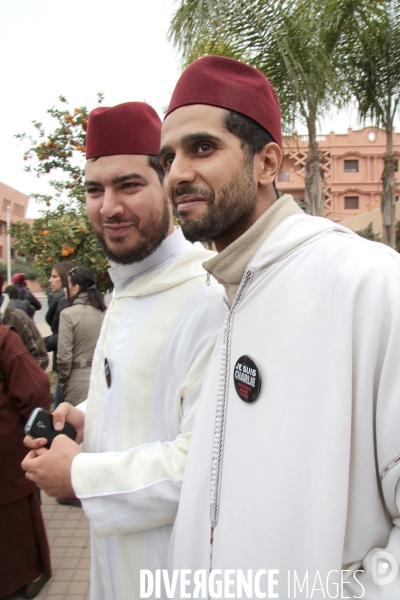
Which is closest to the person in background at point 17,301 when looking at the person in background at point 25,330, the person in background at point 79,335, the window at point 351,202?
the person in background at point 79,335

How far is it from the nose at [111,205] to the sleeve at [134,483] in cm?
56

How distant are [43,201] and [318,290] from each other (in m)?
5.01

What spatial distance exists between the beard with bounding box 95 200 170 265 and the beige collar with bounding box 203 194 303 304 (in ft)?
1.66

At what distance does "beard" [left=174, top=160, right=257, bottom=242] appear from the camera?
1062mm

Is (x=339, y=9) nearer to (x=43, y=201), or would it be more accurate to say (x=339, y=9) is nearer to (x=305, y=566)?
(x=43, y=201)

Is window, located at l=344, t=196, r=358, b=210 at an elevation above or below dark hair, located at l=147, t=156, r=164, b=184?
above

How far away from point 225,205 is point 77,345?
3.47m

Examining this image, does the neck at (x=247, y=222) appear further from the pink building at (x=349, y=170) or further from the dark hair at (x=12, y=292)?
the pink building at (x=349, y=170)

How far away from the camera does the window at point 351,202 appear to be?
3734 centimetres

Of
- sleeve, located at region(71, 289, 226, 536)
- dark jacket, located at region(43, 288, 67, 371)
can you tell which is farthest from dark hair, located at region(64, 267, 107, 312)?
sleeve, located at region(71, 289, 226, 536)

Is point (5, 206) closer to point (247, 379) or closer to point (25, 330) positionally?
point (25, 330)

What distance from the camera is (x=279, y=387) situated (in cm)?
88

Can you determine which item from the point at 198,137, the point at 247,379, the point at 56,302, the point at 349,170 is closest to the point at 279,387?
the point at 247,379

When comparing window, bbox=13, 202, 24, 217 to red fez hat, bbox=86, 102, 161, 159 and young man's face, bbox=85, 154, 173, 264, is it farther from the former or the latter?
young man's face, bbox=85, 154, 173, 264
